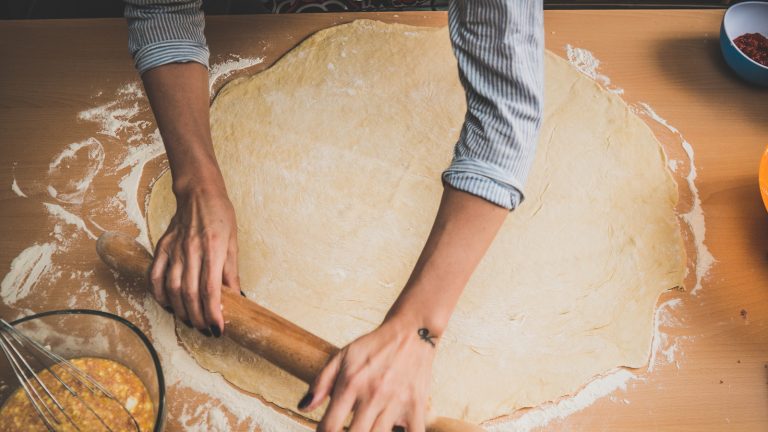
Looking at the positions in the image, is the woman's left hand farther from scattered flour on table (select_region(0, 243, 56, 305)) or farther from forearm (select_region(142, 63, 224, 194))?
scattered flour on table (select_region(0, 243, 56, 305))

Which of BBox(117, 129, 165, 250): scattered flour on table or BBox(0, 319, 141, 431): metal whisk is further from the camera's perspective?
BBox(117, 129, 165, 250): scattered flour on table

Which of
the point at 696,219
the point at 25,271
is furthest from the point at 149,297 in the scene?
the point at 696,219

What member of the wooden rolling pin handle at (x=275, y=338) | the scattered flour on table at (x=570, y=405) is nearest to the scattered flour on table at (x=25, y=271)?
the wooden rolling pin handle at (x=275, y=338)

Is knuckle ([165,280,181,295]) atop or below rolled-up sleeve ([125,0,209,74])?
below

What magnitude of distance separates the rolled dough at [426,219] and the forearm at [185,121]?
0.39 feet

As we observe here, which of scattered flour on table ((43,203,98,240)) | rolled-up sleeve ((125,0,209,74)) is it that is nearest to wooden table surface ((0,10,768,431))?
scattered flour on table ((43,203,98,240))

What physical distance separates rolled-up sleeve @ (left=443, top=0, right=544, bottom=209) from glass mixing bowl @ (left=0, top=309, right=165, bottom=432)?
1.91 ft

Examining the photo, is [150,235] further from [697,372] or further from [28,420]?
[697,372]

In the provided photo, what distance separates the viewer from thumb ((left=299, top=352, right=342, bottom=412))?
665 millimetres

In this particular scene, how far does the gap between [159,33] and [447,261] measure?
2.33 feet

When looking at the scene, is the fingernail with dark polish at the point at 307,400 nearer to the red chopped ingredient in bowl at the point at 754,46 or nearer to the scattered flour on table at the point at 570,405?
the scattered flour on table at the point at 570,405

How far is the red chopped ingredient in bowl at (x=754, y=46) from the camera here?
111 cm

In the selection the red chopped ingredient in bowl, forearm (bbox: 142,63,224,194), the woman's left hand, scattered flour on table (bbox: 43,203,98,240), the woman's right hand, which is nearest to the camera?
the woman's left hand

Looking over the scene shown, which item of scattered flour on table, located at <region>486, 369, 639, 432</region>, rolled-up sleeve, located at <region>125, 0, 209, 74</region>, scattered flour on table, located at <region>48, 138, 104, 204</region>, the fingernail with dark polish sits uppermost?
rolled-up sleeve, located at <region>125, 0, 209, 74</region>
